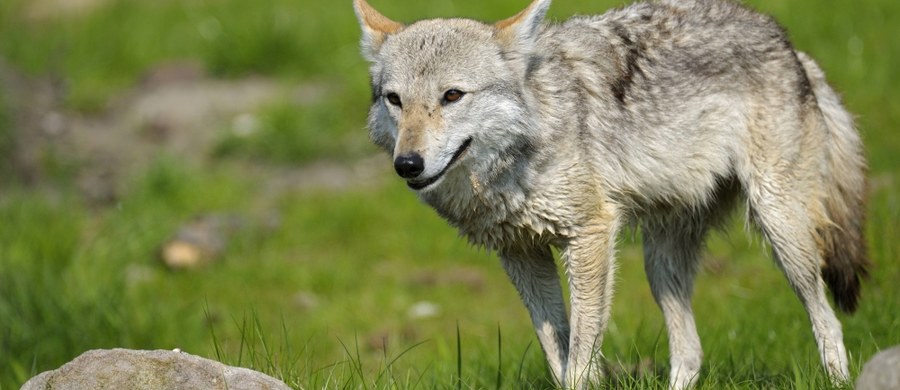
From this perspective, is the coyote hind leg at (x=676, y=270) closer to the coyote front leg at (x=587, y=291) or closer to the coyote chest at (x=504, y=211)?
the coyote front leg at (x=587, y=291)

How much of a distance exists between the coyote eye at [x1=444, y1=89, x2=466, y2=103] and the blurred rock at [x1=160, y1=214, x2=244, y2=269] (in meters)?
5.06

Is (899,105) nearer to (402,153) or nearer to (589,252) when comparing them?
(589,252)

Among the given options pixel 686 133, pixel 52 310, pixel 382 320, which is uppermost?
pixel 686 133

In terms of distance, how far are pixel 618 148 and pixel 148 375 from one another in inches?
92.2

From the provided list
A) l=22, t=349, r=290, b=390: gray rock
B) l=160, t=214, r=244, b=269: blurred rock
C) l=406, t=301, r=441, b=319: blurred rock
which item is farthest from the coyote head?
l=160, t=214, r=244, b=269: blurred rock

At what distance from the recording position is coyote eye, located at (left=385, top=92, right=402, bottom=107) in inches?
198

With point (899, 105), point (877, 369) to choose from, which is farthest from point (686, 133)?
point (899, 105)

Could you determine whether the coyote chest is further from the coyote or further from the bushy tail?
the bushy tail

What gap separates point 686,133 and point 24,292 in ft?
14.7

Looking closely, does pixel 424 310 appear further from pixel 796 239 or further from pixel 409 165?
pixel 409 165

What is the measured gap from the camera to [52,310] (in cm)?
766

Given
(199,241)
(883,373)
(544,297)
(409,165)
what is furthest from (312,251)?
(883,373)

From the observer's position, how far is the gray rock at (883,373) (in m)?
3.53

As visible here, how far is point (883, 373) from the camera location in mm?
3584
